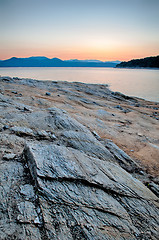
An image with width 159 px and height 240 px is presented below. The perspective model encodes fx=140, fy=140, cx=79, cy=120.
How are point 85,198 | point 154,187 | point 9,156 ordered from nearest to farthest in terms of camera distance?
1. point 85,198
2. point 9,156
3. point 154,187

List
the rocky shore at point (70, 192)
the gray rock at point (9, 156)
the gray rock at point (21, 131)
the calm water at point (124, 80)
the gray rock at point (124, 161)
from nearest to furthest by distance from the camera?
1. the rocky shore at point (70, 192)
2. the gray rock at point (9, 156)
3. the gray rock at point (124, 161)
4. the gray rock at point (21, 131)
5. the calm water at point (124, 80)

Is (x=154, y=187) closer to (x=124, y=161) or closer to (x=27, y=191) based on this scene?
(x=124, y=161)

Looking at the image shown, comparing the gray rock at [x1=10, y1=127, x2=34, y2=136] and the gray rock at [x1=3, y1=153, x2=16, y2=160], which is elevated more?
the gray rock at [x1=10, y1=127, x2=34, y2=136]

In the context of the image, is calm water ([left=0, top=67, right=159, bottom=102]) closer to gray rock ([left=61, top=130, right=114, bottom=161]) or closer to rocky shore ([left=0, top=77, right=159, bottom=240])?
gray rock ([left=61, top=130, right=114, bottom=161])

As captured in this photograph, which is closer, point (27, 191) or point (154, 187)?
point (27, 191)

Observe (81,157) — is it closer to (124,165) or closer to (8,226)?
(124,165)

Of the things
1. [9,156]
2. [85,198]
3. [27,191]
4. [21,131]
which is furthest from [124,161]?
[21,131]

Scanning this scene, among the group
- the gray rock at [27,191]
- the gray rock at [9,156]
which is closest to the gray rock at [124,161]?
the gray rock at [27,191]

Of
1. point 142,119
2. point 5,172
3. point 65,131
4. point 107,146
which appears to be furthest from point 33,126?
point 142,119

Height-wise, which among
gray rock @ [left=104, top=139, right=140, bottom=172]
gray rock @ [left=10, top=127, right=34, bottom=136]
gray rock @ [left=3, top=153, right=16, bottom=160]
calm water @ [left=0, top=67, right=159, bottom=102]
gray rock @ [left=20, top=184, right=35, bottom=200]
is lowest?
gray rock @ [left=104, top=139, right=140, bottom=172]

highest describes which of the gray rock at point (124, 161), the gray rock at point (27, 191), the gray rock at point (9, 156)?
the gray rock at point (9, 156)

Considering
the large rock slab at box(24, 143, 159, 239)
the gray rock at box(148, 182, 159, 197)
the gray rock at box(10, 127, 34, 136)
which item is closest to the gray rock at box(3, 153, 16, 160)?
the large rock slab at box(24, 143, 159, 239)

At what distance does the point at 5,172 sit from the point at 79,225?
3.09 meters

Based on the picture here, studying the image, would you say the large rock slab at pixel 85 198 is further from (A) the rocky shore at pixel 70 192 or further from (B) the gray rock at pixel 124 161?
(B) the gray rock at pixel 124 161
